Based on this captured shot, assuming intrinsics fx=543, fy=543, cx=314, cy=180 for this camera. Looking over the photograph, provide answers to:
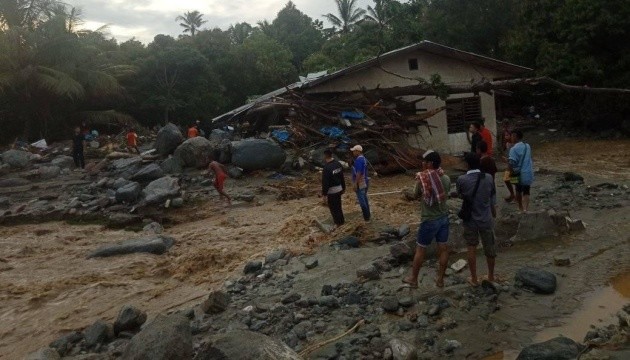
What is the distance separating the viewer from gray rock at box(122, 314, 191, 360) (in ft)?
15.7

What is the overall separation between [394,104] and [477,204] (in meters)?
11.2

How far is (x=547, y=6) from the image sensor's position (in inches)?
886

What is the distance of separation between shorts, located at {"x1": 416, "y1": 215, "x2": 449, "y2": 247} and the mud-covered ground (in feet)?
2.02

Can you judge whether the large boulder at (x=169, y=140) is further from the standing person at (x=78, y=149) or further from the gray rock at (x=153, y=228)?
the gray rock at (x=153, y=228)

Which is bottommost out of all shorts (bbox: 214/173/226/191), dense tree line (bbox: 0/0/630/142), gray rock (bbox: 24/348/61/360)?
gray rock (bbox: 24/348/61/360)

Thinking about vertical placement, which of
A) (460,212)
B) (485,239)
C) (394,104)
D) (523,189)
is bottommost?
(523,189)

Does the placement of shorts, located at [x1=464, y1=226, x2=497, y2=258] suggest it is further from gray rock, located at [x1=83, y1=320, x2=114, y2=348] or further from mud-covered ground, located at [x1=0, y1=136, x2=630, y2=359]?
gray rock, located at [x1=83, y1=320, x2=114, y2=348]

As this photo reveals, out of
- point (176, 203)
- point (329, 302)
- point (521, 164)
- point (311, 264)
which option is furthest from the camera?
point (176, 203)

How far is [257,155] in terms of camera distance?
15.3 meters

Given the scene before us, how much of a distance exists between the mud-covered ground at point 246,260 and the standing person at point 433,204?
0.58 metres

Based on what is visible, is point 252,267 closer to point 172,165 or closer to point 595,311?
point 595,311

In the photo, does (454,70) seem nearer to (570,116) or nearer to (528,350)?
(570,116)

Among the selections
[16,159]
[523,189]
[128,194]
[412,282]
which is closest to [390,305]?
[412,282]

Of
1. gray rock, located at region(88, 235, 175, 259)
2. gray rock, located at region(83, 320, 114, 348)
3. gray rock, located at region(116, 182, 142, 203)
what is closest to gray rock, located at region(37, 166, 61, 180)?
gray rock, located at region(116, 182, 142, 203)
